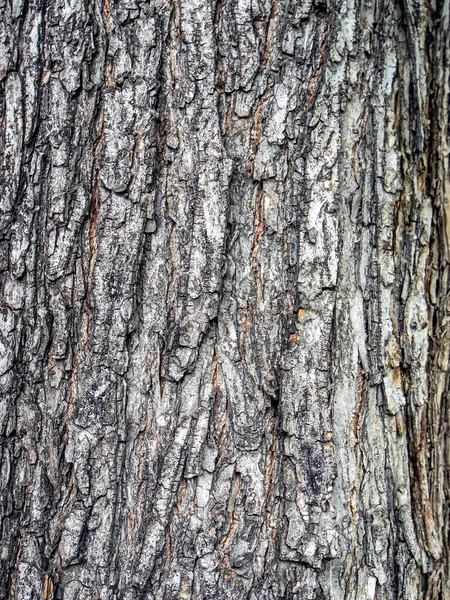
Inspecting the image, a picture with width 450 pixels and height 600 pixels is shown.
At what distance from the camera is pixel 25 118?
1442mm

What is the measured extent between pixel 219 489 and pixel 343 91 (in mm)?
1098

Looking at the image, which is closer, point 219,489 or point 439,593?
point 219,489

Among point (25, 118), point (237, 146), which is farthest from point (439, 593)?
point (25, 118)

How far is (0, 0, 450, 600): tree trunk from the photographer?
4.56 ft

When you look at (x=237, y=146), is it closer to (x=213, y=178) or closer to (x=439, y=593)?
(x=213, y=178)

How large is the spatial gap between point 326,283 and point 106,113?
0.72 meters

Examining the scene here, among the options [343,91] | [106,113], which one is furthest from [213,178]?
[343,91]

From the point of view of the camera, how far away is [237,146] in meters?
1.43

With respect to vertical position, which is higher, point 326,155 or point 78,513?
point 326,155

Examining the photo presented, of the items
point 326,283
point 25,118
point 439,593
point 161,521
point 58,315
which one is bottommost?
point 439,593

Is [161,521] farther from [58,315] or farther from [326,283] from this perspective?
[326,283]

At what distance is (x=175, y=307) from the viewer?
141cm

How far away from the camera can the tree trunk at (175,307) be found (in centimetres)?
139

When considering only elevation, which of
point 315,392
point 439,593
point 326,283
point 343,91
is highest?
point 343,91
